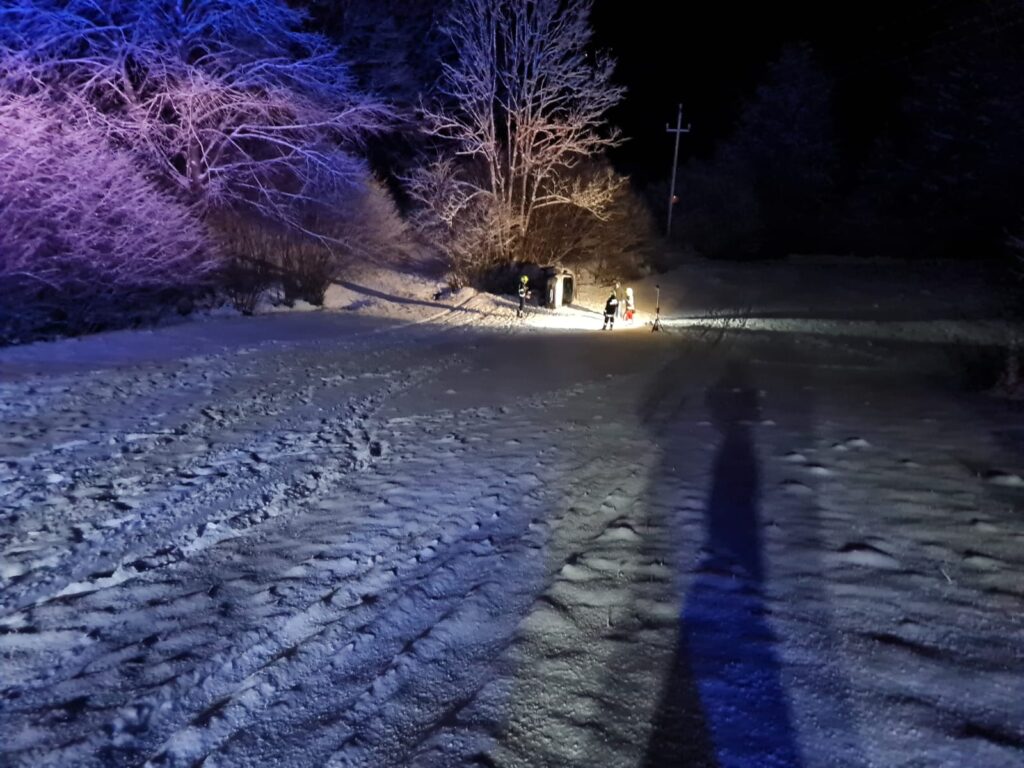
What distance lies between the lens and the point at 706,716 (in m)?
3.29

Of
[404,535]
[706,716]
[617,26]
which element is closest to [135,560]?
[404,535]

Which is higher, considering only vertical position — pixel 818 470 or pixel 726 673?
pixel 818 470

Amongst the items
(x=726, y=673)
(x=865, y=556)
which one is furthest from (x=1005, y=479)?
(x=726, y=673)

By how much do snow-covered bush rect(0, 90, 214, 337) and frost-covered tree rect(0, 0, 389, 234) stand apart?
2431mm

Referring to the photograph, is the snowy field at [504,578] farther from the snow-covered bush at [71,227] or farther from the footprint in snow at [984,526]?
the snow-covered bush at [71,227]

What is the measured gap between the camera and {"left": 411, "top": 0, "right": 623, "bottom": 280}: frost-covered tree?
24984mm

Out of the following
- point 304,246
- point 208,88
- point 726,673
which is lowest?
point 726,673

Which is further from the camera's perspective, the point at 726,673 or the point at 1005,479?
the point at 1005,479

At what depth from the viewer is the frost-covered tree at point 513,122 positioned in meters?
25.0

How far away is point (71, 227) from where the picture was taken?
1396 centimetres

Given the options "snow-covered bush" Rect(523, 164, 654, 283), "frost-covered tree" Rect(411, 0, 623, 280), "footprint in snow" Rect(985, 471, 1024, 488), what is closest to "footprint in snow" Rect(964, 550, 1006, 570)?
"footprint in snow" Rect(985, 471, 1024, 488)

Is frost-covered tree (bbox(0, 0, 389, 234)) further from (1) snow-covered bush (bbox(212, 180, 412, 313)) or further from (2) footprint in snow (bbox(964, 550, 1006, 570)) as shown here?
(2) footprint in snow (bbox(964, 550, 1006, 570))

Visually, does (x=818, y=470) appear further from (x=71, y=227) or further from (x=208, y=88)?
(x=208, y=88)

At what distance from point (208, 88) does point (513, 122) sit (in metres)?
11.4
